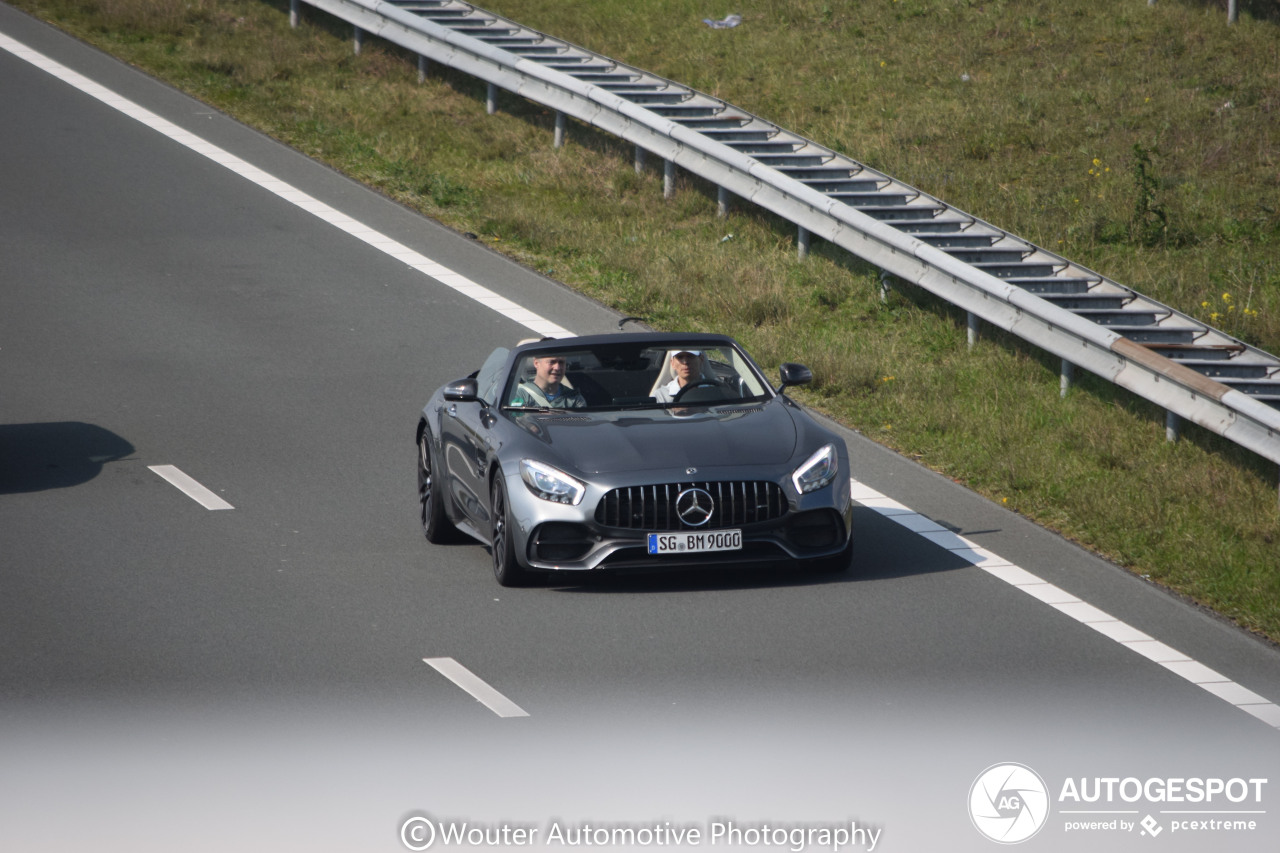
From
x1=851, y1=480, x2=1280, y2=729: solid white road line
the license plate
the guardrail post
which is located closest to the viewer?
x1=851, y1=480, x2=1280, y2=729: solid white road line

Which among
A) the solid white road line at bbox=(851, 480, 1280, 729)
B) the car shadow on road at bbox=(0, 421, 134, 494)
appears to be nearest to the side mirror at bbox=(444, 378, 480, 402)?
the solid white road line at bbox=(851, 480, 1280, 729)

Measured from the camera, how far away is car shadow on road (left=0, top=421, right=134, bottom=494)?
12.9m

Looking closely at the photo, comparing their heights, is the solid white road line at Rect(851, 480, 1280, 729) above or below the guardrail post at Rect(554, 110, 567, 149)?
above

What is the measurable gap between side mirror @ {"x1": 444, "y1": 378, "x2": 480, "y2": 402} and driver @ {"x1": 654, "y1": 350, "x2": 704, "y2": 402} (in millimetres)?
1142

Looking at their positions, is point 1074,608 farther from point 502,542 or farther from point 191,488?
point 191,488

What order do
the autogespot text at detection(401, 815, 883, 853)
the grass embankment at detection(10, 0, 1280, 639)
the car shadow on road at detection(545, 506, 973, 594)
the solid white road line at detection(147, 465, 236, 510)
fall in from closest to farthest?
the autogespot text at detection(401, 815, 883, 853) < the car shadow on road at detection(545, 506, 973, 594) < the solid white road line at detection(147, 465, 236, 510) < the grass embankment at detection(10, 0, 1280, 639)

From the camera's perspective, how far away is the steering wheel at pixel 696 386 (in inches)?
450

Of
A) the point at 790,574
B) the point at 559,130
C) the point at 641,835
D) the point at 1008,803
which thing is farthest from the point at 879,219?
the point at 641,835

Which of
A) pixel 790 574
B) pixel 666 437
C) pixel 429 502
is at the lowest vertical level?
pixel 429 502

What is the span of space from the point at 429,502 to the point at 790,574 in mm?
2516

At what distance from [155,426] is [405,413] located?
1.96m

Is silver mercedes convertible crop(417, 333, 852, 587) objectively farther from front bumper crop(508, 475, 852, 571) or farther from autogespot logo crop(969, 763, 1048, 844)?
autogespot logo crop(969, 763, 1048, 844)

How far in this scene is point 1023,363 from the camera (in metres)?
15.8

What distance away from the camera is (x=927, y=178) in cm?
2116
